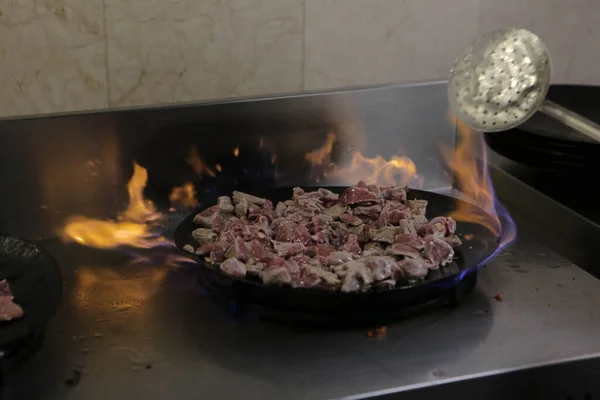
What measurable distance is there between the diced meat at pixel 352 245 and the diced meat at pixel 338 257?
3cm

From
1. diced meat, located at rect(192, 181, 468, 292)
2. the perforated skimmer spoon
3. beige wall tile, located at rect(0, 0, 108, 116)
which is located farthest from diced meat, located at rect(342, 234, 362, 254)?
beige wall tile, located at rect(0, 0, 108, 116)

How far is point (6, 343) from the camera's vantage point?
781 mm

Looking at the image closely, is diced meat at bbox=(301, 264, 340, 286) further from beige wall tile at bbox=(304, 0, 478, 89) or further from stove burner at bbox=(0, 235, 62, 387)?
beige wall tile at bbox=(304, 0, 478, 89)

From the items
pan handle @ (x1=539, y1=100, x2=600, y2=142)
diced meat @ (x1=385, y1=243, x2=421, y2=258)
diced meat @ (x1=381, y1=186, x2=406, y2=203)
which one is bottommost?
diced meat @ (x1=385, y1=243, x2=421, y2=258)

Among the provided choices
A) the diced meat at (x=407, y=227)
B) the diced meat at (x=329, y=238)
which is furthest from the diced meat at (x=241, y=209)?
the diced meat at (x=407, y=227)

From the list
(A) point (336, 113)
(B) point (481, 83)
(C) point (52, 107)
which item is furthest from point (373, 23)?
(C) point (52, 107)

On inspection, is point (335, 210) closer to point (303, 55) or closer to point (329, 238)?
point (329, 238)

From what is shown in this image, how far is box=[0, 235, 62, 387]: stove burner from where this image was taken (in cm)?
79

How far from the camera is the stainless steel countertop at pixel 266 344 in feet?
2.60

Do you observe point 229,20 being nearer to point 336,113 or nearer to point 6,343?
point 336,113

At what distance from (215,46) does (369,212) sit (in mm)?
398

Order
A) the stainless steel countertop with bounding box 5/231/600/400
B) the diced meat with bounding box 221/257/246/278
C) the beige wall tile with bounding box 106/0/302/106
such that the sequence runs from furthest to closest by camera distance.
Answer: the beige wall tile with bounding box 106/0/302/106, the diced meat with bounding box 221/257/246/278, the stainless steel countertop with bounding box 5/231/600/400

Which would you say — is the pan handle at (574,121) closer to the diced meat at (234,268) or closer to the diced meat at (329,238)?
the diced meat at (329,238)

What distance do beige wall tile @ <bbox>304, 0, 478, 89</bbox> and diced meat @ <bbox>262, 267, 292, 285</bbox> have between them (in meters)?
0.55
